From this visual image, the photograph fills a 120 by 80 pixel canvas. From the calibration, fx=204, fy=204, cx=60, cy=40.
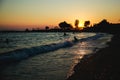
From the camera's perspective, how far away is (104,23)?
477ft

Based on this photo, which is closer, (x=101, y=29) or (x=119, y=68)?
(x=119, y=68)

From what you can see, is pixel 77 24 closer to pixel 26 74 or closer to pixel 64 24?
pixel 64 24

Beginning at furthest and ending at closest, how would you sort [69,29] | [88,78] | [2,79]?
[69,29] < [2,79] < [88,78]

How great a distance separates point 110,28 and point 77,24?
168ft

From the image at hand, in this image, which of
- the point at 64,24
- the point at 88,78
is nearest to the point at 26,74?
the point at 88,78

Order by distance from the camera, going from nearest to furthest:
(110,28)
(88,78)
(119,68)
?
(88,78) < (119,68) < (110,28)

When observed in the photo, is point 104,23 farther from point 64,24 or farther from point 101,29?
point 64,24

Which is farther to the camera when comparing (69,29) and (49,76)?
(69,29)

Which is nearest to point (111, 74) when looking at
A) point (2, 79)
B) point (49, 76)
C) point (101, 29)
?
point (49, 76)

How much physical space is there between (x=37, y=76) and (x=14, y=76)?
4.24 feet

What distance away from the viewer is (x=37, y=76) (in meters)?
11.0

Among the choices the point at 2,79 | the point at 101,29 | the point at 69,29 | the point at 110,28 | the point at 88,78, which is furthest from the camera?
the point at 69,29

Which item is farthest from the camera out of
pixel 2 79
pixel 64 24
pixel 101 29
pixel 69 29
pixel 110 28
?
pixel 69 29

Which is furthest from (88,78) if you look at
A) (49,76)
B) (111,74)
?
(49,76)
